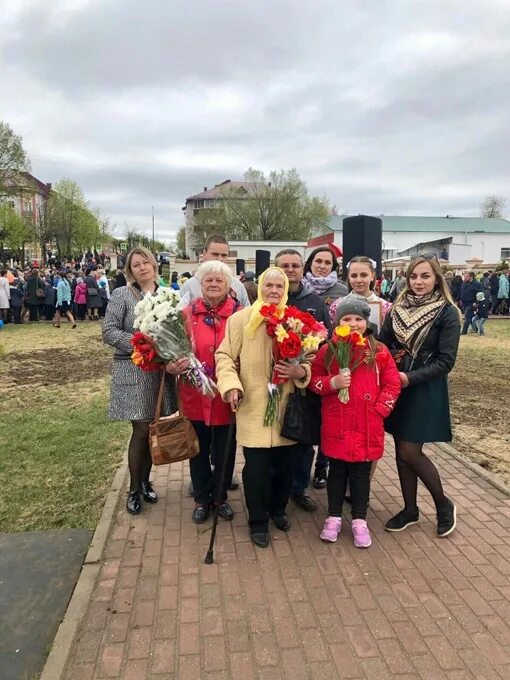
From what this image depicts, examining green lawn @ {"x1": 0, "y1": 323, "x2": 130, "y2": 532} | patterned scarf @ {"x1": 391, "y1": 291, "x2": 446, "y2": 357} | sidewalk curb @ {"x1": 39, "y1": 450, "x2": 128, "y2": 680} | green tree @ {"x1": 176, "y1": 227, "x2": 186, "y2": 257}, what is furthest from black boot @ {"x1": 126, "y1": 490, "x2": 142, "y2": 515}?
green tree @ {"x1": 176, "y1": 227, "x2": 186, "y2": 257}

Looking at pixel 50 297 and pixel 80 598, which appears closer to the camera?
pixel 80 598

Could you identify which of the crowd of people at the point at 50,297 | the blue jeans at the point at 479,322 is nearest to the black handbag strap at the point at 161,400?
the blue jeans at the point at 479,322

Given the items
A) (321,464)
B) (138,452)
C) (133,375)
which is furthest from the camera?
(321,464)

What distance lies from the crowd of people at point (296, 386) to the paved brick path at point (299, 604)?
0.18 m

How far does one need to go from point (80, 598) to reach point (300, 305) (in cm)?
239

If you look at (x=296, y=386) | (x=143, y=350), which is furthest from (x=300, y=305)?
(x=143, y=350)

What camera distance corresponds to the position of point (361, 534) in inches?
134

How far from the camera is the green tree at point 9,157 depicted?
4338 centimetres

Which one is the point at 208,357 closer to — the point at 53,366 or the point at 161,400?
the point at 161,400

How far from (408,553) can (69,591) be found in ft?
7.08

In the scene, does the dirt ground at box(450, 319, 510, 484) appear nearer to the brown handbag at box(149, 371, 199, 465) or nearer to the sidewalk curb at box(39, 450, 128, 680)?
the brown handbag at box(149, 371, 199, 465)

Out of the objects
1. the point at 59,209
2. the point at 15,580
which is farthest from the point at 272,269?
the point at 59,209

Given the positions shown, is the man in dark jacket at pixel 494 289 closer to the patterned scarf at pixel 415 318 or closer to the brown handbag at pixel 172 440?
the patterned scarf at pixel 415 318

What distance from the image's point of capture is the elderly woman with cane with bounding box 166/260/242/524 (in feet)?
11.3
